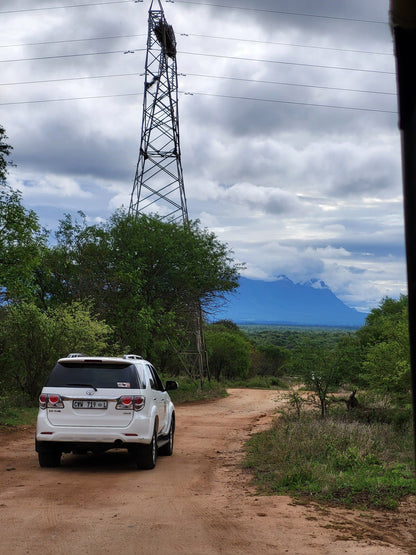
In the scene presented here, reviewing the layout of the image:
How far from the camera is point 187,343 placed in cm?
3294

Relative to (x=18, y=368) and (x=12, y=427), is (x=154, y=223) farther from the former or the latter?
(x=12, y=427)

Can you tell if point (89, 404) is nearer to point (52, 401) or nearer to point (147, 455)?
point (52, 401)

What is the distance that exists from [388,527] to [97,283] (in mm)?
23789

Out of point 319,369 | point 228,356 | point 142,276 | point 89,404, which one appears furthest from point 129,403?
point 228,356

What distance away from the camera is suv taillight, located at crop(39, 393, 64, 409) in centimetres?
1055

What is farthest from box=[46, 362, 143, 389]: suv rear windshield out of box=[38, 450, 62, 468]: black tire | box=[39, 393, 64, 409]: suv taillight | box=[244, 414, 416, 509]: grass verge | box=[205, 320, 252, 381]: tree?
box=[205, 320, 252, 381]: tree

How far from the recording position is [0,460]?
11.7 metres

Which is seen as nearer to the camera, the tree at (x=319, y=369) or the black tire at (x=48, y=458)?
the black tire at (x=48, y=458)

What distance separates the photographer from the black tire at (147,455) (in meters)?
10.7

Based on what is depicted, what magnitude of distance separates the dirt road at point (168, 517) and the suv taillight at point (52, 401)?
3.56 feet

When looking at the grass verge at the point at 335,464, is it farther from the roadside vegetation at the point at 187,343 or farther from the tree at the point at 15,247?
the tree at the point at 15,247

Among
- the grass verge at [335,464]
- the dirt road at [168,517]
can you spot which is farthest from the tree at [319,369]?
the dirt road at [168,517]

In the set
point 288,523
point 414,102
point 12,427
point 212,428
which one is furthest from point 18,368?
point 414,102

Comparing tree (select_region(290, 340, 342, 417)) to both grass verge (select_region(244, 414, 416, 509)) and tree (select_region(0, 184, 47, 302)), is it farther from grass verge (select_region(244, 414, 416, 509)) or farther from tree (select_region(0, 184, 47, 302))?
tree (select_region(0, 184, 47, 302))
